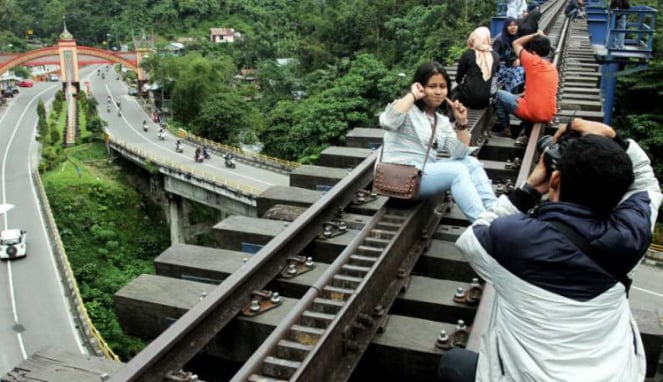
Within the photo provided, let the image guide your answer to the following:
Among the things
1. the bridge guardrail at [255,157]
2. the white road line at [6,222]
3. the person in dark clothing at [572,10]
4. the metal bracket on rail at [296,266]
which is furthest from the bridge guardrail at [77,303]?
the person in dark clothing at [572,10]

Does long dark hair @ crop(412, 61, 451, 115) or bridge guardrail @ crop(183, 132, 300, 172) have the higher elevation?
long dark hair @ crop(412, 61, 451, 115)

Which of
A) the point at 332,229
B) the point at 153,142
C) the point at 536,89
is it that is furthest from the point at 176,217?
the point at 332,229

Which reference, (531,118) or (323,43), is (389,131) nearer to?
(531,118)

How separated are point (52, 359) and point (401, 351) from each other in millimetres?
1780

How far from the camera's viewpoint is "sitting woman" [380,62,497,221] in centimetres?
444

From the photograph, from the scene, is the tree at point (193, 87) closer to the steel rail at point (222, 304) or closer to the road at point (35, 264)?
the road at point (35, 264)

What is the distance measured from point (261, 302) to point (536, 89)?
4.03 meters

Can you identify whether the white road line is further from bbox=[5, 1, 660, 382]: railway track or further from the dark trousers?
the dark trousers

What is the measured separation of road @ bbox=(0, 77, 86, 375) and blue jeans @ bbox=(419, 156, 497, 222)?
1150cm

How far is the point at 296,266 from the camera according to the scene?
174 inches

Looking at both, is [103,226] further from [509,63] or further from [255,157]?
[509,63]

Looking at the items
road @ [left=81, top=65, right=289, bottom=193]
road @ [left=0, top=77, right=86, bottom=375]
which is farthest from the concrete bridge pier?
road @ [left=0, top=77, right=86, bottom=375]

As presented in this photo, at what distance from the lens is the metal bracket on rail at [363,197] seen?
17.9 ft

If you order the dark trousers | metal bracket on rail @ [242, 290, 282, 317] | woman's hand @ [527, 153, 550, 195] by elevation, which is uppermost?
woman's hand @ [527, 153, 550, 195]
